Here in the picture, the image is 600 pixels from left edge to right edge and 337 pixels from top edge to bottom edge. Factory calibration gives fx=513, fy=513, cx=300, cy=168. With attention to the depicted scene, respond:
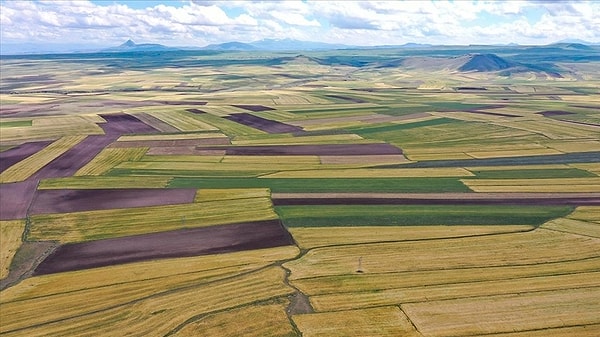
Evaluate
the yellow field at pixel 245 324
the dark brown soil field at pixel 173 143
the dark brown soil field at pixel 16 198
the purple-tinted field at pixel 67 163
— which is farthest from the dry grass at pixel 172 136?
the yellow field at pixel 245 324

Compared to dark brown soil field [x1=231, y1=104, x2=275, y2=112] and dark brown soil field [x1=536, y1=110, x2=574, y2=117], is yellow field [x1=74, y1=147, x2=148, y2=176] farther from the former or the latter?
dark brown soil field [x1=536, y1=110, x2=574, y2=117]

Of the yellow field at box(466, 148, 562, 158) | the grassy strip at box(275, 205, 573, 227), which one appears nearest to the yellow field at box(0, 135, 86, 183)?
the grassy strip at box(275, 205, 573, 227)

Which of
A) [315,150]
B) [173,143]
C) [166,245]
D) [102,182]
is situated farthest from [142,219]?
[173,143]

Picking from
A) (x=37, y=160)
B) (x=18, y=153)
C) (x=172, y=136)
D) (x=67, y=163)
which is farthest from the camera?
(x=172, y=136)

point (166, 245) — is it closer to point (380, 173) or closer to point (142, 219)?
point (142, 219)

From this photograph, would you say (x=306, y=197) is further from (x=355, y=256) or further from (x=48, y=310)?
(x=48, y=310)

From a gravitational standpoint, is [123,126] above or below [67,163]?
above

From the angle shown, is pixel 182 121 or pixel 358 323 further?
pixel 182 121
